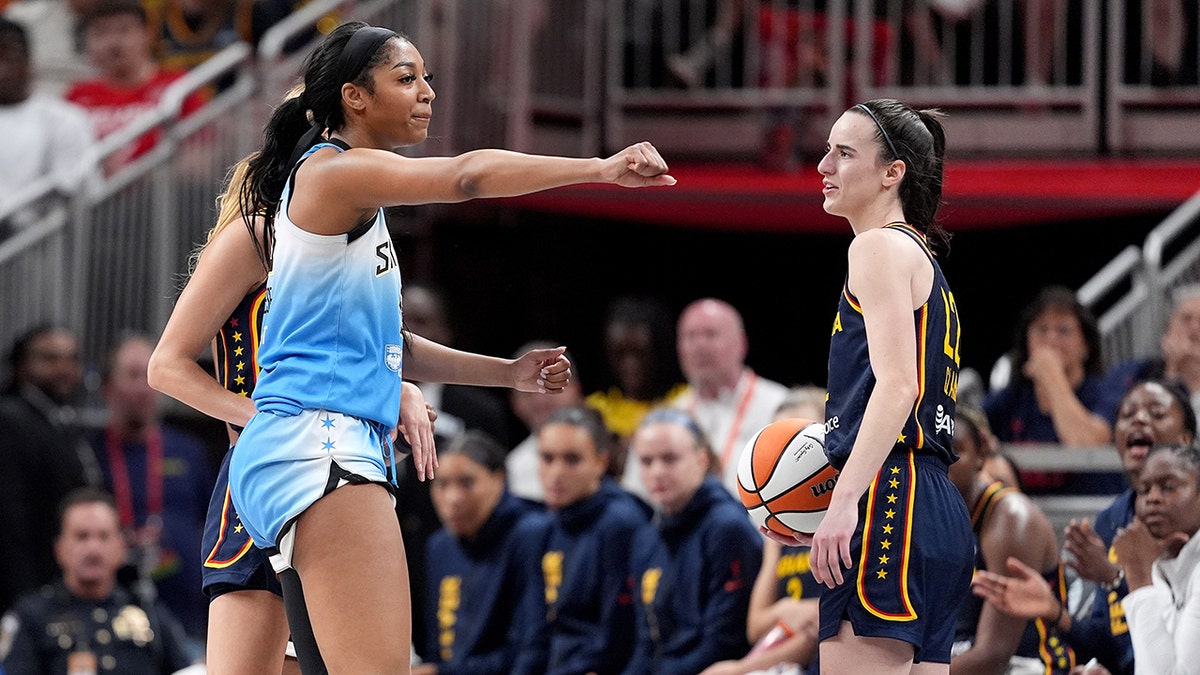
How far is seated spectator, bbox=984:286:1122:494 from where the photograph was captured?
7.63 metres

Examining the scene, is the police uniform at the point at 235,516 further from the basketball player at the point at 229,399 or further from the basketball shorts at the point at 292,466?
the basketball shorts at the point at 292,466

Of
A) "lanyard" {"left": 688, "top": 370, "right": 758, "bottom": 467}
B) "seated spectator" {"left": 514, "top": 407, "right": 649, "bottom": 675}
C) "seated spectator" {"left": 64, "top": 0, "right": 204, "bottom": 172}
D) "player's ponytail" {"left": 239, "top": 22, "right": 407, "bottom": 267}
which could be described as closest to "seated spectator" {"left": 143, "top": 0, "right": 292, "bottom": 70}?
"seated spectator" {"left": 64, "top": 0, "right": 204, "bottom": 172}

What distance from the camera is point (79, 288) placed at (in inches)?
402

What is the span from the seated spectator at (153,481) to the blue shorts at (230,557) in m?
4.79

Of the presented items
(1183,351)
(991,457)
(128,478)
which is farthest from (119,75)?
(1183,351)

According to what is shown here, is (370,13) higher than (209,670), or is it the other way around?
(370,13)

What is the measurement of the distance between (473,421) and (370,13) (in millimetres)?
2923

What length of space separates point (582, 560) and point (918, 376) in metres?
3.87

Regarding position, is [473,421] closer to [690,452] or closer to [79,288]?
[690,452]

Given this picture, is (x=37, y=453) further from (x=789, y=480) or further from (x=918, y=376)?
(x=918, y=376)

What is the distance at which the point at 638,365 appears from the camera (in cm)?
945

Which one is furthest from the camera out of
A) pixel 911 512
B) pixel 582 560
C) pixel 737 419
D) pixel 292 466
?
pixel 737 419

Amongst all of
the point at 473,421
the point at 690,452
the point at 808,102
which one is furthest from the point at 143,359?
the point at 808,102

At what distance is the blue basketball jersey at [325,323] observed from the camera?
3922mm
